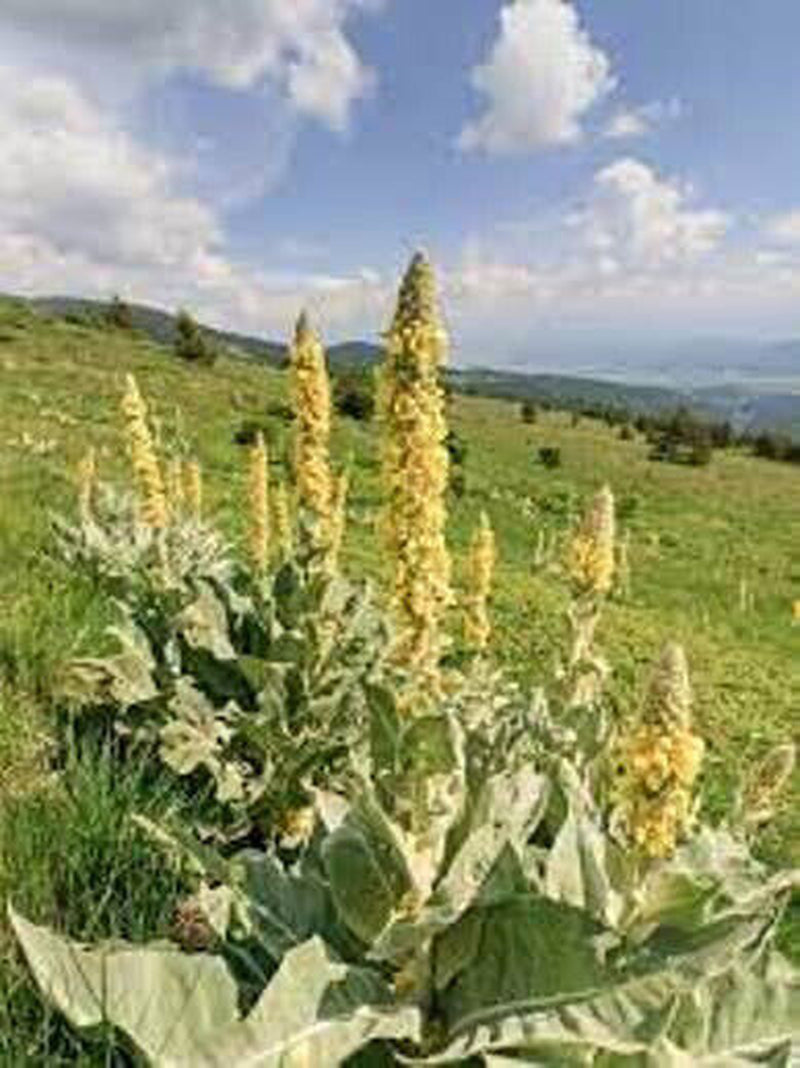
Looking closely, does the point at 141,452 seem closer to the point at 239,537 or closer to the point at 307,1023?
the point at 307,1023

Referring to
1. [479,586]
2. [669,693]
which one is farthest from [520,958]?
[479,586]

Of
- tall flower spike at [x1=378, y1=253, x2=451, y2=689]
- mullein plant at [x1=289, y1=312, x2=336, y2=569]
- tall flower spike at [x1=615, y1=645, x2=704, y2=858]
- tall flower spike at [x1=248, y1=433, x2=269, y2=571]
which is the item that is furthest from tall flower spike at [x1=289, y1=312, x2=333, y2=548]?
tall flower spike at [x1=248, y1=433, x2=269, y2=571]

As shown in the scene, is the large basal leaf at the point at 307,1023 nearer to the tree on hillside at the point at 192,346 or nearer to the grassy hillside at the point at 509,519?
the grassy hillside at the point at 509,519

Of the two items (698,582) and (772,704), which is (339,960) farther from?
(698,582)

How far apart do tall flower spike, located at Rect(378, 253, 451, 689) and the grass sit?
57.4 inches

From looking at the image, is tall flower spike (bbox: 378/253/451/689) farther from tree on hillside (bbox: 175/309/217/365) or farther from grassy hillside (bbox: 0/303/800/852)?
tree on hillside (bbox: 175/309/217/365)

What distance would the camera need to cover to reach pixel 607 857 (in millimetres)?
4707

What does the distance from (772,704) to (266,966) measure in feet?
46.4

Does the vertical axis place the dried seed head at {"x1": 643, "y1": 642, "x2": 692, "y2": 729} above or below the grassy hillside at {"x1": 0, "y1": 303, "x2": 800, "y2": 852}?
above

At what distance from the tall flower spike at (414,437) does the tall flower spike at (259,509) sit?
14.4 feet

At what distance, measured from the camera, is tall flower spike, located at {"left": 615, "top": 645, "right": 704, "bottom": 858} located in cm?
420

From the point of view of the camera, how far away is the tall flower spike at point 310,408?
6.38 meters

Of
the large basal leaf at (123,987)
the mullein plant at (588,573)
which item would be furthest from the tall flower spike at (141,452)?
the large basal leaf at (123,987)

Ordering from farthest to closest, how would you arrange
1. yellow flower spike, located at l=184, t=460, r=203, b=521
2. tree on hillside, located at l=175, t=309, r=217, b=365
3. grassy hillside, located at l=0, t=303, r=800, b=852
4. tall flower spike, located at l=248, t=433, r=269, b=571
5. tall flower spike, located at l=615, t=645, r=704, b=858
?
tree on hillside, located at l=175, t=309, r=217, b=365
yellow flower spike, located at l=184, t=460, r=203, b=521
grassy hillside, located at l=0, t=303, r=800, b=852
tall flower spike, located at l=248, t=433, r=269, b=571
tall flower spike, located at l=615, t=645, r=704, b=858
